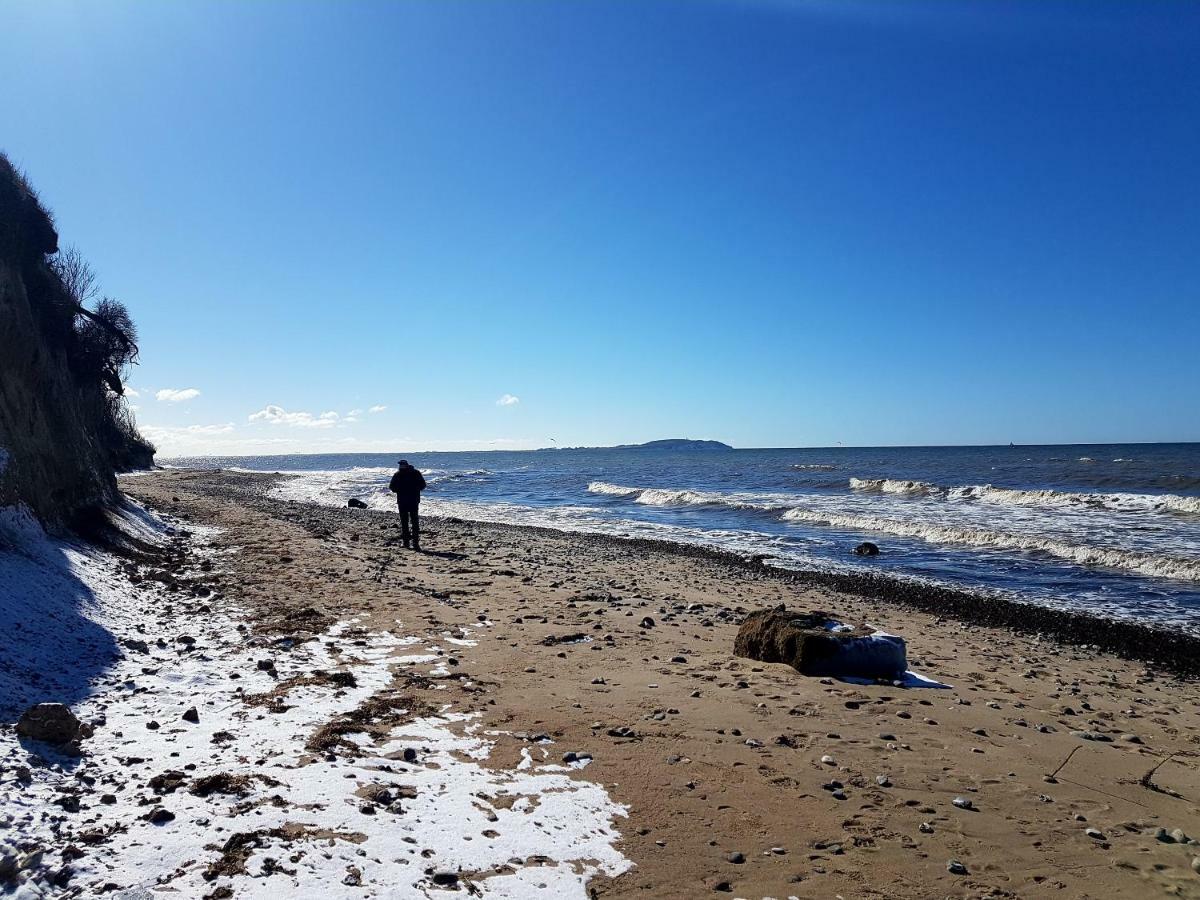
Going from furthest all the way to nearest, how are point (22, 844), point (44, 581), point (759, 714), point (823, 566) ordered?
point (823, 566) → point (44, 581) → point (759, 714) → point (22, 844)

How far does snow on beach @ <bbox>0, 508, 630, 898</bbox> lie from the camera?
3365 mm

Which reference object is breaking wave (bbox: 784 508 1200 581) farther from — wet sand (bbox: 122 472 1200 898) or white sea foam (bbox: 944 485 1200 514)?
white sea foam (bbox: 944 485 1200 514)

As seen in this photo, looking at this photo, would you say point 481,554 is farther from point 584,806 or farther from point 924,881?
point 924,881

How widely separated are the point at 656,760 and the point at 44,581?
6.97 m

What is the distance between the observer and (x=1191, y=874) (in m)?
3.94

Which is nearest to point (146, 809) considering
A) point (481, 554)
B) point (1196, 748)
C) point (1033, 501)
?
point (1196, 748)

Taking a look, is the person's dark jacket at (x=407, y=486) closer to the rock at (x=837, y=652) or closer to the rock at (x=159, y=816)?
the rock at (x=837, y=652)

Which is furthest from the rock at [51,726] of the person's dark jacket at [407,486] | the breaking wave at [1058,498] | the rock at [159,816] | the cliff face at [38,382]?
the breaking wave at [1058,498]

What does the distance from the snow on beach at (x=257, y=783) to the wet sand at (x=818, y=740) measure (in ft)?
1.41

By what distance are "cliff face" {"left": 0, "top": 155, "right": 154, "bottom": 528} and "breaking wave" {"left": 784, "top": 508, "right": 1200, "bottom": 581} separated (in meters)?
23.3

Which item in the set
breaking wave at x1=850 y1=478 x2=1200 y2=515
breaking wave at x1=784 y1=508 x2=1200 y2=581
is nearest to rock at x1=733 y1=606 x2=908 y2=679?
breaking wave at x1=784 y1=508 x2=1200 y2=581

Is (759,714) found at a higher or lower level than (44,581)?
lower

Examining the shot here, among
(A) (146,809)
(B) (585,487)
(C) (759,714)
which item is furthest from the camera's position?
(B) (585,487)

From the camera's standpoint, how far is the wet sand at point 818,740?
392 cm
